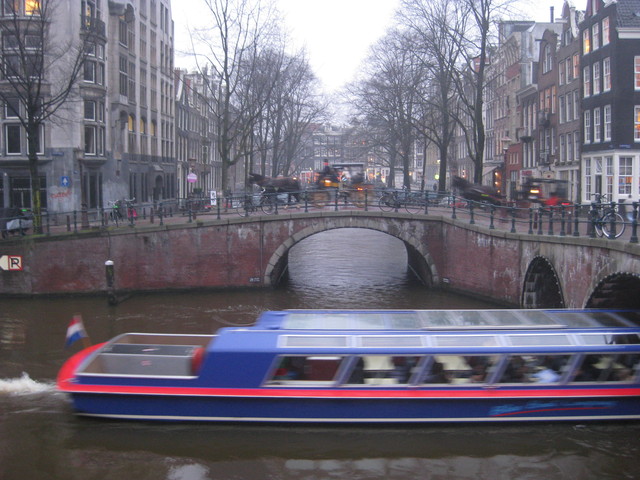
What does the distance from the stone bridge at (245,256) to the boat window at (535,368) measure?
889 centimetres

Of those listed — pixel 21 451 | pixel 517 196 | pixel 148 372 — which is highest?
pixel 517 196

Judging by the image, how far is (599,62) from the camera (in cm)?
3319

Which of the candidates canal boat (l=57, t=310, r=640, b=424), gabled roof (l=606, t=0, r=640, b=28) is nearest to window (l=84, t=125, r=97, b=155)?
canal boat (l=57, t=310, r=640, b=424)

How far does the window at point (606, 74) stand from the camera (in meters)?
32.2

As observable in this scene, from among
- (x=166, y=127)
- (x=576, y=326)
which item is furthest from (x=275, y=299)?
(x=166, y=127)

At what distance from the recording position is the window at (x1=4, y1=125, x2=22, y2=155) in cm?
3481

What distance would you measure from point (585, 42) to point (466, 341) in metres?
27.3

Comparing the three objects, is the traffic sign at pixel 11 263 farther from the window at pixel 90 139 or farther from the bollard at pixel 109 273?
the window at pixel 90 139

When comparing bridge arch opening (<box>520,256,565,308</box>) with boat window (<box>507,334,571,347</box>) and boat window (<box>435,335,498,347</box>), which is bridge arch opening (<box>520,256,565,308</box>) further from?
boat window (<box>435,335,498,347</box>)

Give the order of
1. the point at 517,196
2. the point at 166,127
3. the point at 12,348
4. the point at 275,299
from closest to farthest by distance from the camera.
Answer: the point at 12,348 < the point at 275,299 < the point at 517,196 < the point at 166,127

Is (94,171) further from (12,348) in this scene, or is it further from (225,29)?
(12,348)

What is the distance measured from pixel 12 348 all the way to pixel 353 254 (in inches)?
833

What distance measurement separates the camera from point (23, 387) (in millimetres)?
15094

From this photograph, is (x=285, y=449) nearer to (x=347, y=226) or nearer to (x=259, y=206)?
(x=259, y=206)
